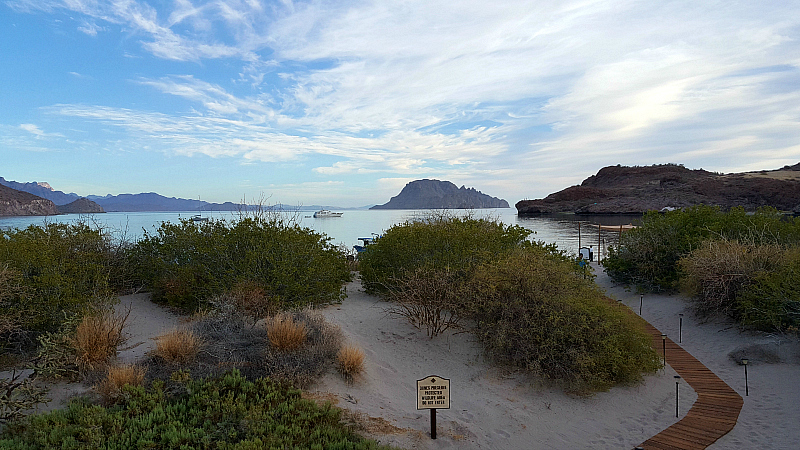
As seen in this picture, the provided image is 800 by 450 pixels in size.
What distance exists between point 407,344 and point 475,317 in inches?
64.0

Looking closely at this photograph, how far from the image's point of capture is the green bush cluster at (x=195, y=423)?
497cm

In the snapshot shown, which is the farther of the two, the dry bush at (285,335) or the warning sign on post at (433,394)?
the dry bush at (285,335)

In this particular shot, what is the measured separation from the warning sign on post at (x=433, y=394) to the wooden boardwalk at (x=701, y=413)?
311 cm

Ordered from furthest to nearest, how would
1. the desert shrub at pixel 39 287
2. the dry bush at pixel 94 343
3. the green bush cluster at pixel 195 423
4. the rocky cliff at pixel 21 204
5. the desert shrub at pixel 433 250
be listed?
the rocky cliff at pixel 21 204
the desert shrub at pixel 433 250
the desert shrub at pixel 39 287
the dry bush at pixel 94 343
the green bush cluster at pixel 195 423

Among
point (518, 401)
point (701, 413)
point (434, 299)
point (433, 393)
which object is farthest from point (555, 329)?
point (433, 393)

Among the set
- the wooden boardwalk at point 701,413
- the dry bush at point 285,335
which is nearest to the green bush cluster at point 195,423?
the dry bush at point 285,335

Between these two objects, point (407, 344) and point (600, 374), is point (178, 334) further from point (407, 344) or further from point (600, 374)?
point (600, 374)

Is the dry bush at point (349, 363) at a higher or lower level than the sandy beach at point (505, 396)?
higher

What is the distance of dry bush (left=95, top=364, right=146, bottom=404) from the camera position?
5914mm

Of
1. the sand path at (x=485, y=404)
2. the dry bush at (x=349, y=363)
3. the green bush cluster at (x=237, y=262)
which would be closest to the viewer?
the sand path at (x=485, y=404)

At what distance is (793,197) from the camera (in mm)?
84312

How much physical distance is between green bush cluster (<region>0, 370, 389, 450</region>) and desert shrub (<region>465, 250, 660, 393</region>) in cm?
399

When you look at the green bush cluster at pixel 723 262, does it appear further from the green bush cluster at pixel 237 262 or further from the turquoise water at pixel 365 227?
the green bush cluster at pixel 237 262

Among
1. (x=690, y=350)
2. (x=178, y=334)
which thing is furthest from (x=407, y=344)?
(x=690, y=350)
